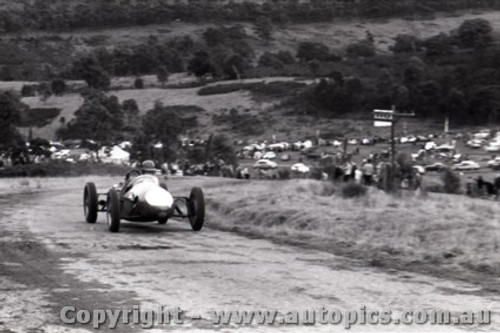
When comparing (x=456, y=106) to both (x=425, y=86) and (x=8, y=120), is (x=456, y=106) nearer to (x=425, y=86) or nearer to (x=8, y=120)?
(x=425, y=86)

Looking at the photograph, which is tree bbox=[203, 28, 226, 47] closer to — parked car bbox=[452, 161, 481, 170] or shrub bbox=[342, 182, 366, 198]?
parked car bbox=[452, 161, 481, 170]

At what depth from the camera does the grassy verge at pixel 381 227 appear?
13523 mm

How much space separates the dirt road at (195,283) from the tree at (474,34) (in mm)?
148328

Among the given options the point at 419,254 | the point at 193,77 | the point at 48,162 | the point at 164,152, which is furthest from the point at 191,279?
the point at 193,77

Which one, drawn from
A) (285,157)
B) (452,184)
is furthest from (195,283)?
(285,157)

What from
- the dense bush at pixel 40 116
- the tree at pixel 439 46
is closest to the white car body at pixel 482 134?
the tree at pixel 439 46

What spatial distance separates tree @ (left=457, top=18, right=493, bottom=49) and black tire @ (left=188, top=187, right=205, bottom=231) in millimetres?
143686

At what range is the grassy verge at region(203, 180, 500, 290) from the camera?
13.5 m

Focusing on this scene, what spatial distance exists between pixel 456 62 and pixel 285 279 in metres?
140

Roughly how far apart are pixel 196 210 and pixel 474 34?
15249cm

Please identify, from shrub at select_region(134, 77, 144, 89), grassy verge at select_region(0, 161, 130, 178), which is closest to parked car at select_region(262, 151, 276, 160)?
grassy verge at select_region(0, 161, 130, 178)

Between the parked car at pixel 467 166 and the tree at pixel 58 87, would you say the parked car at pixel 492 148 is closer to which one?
the parked car at pixel 467 166

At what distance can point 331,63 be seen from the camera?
163750 mm

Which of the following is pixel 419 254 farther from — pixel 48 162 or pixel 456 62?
pixel 456 62
